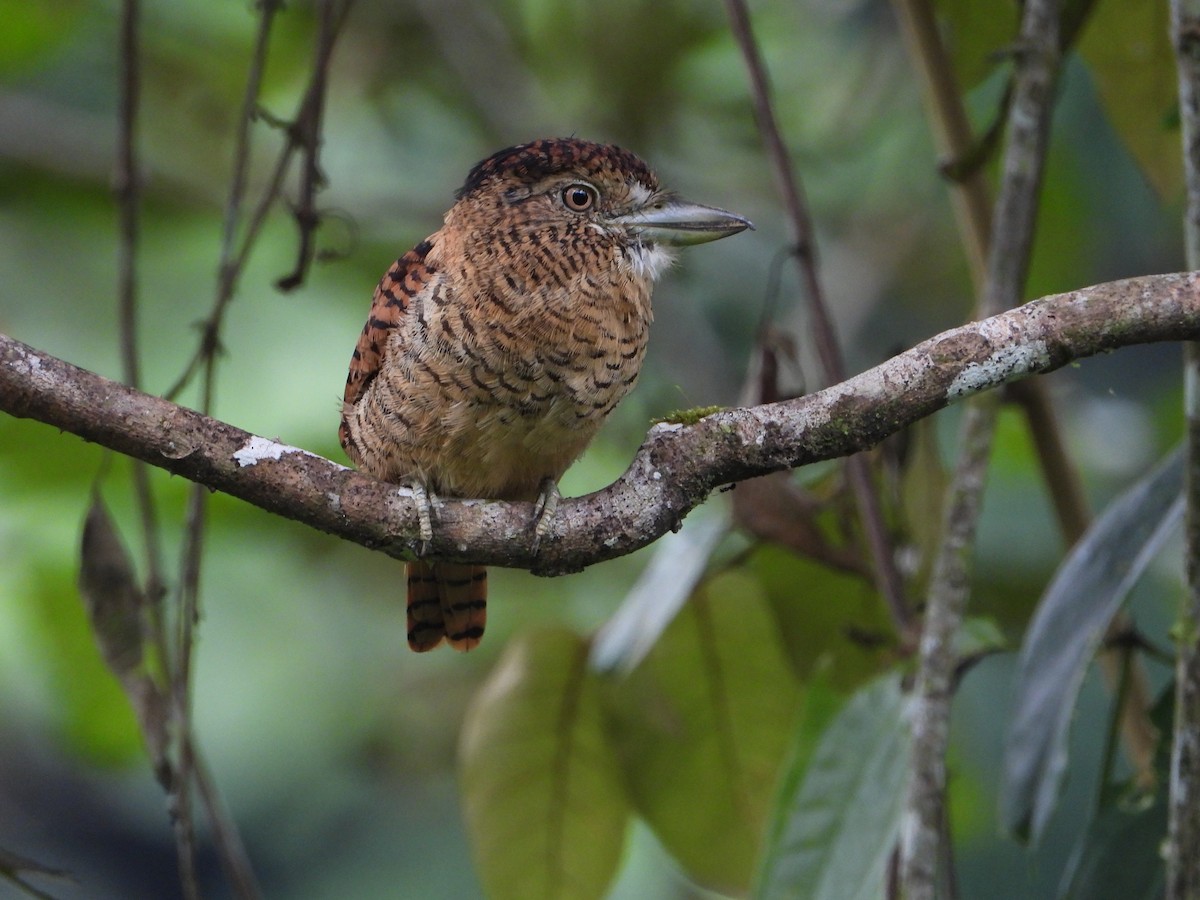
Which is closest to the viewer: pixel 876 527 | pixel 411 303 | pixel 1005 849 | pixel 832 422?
pixel 832 422

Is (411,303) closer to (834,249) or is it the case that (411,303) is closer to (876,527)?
(876,527)

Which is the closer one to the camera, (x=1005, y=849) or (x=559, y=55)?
(x=1005, y=849)

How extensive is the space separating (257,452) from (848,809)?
118 cm

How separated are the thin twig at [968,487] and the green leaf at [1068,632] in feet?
0.55

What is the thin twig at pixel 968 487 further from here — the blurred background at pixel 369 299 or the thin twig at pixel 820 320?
the blurred background at pixel 369 299

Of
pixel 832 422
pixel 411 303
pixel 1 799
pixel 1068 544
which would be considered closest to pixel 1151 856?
pixel 1068 544

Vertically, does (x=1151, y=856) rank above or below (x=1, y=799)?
below

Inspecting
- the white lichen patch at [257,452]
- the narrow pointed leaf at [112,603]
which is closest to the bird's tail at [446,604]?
the narrow pointed leaf at [112,603]

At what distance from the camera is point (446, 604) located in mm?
2244

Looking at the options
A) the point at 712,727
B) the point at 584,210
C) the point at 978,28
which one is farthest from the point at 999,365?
the point at 978,28

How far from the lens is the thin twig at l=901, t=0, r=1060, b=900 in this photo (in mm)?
1920

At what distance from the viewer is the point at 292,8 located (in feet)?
12.7

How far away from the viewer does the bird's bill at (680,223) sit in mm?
2105

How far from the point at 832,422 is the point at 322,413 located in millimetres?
2004
